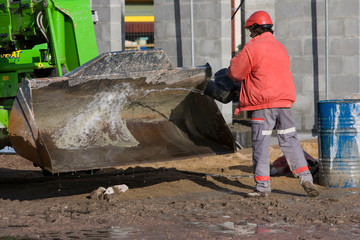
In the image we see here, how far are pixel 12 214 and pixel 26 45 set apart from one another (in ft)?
7.22

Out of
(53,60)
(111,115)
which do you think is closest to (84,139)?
(111,115)

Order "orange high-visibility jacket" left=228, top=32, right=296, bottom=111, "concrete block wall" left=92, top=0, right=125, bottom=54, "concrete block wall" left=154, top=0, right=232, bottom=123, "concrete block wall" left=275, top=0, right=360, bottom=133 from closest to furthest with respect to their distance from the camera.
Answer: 1. "orange high-visibility jacket" left=228, top=32, right=296, bottom=111
2. "concrete block wall" left=275, top=0, right=360, bottom=133
3. "concrete block wall" left=154, top=0, right=232, bottom=123
4. "concrete block wall" left=92, top=0, right=125, bottom=54

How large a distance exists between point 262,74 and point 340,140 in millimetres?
1246

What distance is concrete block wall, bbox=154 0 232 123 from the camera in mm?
11977

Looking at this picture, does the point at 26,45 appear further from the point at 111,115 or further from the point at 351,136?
the point at 351,136

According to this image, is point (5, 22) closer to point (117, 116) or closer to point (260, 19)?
point (117, 116)

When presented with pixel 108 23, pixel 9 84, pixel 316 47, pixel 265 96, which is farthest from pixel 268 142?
pixel 108 23

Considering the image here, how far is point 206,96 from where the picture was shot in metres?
7.59

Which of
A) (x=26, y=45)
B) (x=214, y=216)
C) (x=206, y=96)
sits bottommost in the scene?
(x=214, y=216)

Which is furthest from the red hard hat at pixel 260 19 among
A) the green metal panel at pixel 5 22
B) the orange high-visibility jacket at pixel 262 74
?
the green metal panel at pixel 5 22

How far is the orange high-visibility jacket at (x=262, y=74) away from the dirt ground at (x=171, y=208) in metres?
0.96

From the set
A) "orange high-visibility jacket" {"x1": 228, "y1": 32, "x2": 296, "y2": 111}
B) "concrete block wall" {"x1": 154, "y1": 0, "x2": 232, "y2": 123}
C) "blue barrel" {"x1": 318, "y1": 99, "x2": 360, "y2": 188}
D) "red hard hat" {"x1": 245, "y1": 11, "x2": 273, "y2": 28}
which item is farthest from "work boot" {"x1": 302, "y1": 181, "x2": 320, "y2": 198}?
"concrete block wall" {"x1": 154, "y1": 0, "x2": 232, "y2": 123}

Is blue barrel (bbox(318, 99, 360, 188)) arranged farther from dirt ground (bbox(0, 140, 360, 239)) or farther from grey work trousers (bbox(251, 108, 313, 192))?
grey work trousers (bbox(251, 108, 313, 192))

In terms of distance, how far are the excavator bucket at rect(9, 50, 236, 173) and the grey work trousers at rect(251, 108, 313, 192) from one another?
2.21 ft
